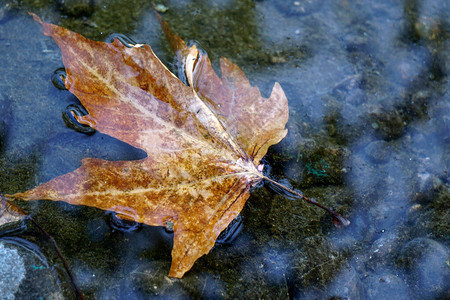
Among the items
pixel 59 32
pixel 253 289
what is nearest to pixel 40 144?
pixel 59 32

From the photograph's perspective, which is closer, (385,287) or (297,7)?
(385,287)

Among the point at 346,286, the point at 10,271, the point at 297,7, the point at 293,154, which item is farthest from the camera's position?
the point at 297,7

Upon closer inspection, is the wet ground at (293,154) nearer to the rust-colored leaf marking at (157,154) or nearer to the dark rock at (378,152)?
the dark rock at (378,152)

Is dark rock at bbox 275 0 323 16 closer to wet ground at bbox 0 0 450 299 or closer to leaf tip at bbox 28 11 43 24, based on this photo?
wet ground at bbox 0 0 450 299

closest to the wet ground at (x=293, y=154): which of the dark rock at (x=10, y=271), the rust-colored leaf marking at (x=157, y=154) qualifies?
the dark rock at (x=10, y=271)

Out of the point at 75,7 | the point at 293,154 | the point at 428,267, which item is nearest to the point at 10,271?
the point at 293,154

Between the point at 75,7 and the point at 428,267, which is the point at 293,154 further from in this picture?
the point at 75,7
